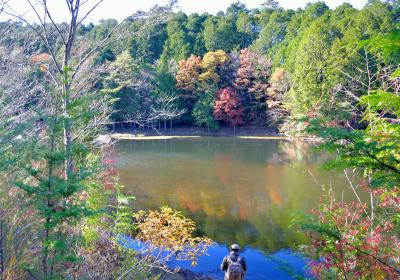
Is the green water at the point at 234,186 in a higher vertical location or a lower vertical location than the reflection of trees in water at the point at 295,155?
lower

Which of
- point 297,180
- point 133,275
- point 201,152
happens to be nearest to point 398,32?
point 133,275

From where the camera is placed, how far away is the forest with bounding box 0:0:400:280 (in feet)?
10.7

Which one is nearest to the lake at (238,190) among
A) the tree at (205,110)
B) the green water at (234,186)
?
the green water at (234,186)

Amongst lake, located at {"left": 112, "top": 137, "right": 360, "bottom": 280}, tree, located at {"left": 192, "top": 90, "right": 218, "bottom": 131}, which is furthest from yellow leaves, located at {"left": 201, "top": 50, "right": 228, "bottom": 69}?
lake, located at {"left": 112, "top": 137, "right": 360, "bottom": 280}

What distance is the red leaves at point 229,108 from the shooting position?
32219mm

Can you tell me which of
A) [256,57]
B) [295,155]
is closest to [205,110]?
[256,57]

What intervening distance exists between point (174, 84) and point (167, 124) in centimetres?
367

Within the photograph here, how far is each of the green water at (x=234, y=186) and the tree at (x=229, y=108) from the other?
7753mm

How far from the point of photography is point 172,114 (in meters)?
8.30

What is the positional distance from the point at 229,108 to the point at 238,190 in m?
18.8

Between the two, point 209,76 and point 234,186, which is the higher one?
point 209,76

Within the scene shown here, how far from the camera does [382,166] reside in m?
2.66

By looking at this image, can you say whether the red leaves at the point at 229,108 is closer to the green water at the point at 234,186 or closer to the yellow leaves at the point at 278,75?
the yellow leaves at the point at 278,75

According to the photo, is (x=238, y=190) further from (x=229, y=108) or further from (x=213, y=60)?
(x=213, y=60)
